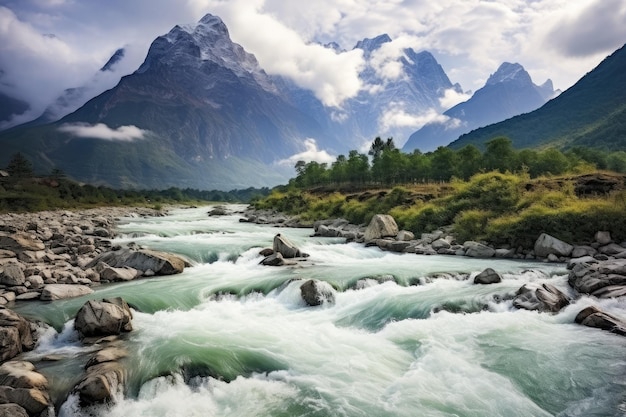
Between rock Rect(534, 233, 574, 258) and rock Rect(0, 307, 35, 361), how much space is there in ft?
89.7

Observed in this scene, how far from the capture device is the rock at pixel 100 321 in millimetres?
13203

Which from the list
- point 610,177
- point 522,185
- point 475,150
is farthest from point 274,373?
point 475,150

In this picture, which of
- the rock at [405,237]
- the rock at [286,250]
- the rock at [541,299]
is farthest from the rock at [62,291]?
the rock at [405,237]

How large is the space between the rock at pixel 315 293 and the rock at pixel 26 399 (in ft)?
33.7

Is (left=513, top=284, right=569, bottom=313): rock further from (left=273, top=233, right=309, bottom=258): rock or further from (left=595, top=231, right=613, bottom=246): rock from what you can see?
(left=273, top=233, right=309, bottom=258): rock

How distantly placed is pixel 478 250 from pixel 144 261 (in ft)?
73.8

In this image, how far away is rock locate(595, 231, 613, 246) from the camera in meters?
24.8

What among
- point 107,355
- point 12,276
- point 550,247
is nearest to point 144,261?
point 12,276

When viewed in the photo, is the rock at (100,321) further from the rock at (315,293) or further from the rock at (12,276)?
the rock at (12,276)

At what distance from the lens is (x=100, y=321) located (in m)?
13.3

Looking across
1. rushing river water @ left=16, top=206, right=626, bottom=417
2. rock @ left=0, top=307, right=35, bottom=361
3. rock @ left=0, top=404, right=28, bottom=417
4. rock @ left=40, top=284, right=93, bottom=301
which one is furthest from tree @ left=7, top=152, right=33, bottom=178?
rock @ left=0, top=404, right=28, bottom=417

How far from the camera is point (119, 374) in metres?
10.3

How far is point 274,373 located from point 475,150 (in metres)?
82.2

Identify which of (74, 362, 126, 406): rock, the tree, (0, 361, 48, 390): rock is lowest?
(74, 362, 126, 406): rock
